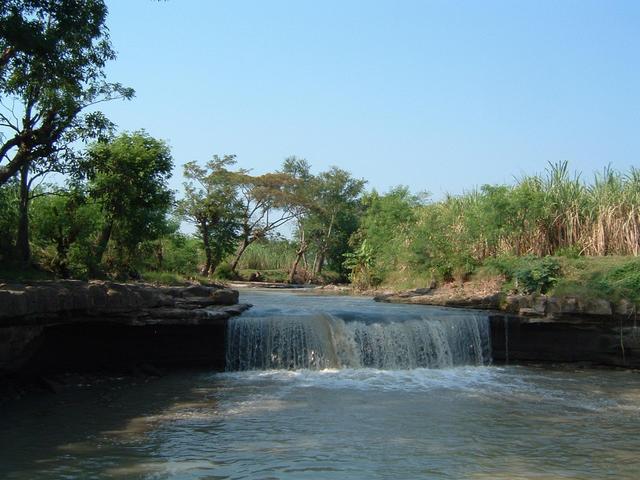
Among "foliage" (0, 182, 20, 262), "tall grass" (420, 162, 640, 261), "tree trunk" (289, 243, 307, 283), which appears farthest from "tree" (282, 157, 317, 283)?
"foliage" (0, 182, 20, 262)

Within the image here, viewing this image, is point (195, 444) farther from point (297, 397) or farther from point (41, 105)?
point (41, 105)

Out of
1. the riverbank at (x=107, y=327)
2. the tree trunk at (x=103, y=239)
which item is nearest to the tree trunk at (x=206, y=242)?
the tree trunk at (x=103, y=239)

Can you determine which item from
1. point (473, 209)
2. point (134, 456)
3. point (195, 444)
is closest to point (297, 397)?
point (195, 444)

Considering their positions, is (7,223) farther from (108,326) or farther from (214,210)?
(214,210)

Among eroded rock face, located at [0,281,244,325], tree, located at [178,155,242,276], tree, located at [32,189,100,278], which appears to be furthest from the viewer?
tree, located at [178,155,242,276]

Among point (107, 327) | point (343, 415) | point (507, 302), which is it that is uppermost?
point (507, 302)

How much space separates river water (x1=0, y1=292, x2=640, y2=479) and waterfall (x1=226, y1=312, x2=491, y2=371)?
1.1 inches

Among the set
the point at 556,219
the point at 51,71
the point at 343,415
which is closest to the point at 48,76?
the point at 51,71

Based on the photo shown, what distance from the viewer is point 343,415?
9.07 meters

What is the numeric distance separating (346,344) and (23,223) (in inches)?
267

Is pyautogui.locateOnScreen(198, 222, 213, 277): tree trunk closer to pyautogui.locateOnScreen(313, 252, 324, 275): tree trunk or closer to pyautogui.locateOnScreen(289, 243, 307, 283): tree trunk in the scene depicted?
pyautogui.locateOnScreen(289, 243, 307, 283): tree trunk

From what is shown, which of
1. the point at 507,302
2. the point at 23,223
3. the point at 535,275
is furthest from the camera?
the point at 535,275

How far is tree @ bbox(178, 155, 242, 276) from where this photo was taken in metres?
31.8

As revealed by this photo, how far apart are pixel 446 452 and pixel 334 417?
202 centimetres
